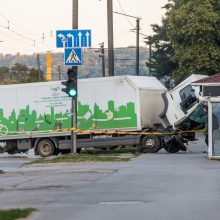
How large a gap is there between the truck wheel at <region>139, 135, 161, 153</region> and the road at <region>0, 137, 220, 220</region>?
23.6 ft

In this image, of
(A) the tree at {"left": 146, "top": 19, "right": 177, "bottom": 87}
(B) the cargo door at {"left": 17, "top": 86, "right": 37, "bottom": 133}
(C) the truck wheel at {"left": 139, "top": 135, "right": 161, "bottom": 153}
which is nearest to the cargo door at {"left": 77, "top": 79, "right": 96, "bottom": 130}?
(B) the cargo door at {"left": 17, "top": 86, "right": 37, "bottom": 133}

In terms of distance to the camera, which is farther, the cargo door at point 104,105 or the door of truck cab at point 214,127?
the cargo door at point 104,105

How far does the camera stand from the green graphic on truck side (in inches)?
1252

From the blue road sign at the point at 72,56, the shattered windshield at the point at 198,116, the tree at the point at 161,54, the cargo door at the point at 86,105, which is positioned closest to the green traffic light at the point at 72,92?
the blue road sign at the point at 72,56

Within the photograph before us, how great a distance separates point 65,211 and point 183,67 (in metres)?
41.9

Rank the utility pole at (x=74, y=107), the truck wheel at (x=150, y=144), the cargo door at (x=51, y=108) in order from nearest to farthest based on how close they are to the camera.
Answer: the utility pole at (x=74, y=107), the truck wheel at (x=150, y=144), the cargo door at (x=51, y=108)

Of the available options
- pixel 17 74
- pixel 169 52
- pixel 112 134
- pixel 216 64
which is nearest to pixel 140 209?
pixel 112 134

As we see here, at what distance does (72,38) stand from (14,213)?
16.8m

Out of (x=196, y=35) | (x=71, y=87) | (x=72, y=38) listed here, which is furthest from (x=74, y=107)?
(x=196, y=35)

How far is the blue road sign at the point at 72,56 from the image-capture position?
28.4 metres

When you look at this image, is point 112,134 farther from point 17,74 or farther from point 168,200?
point 17,74

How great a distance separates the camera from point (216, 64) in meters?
52.7

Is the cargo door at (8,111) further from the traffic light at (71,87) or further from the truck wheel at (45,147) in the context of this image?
the traffic light at (71,87)

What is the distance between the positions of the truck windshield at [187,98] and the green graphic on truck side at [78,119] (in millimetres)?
2072
